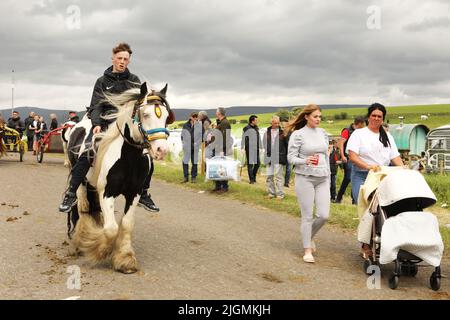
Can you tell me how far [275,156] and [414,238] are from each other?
758cm

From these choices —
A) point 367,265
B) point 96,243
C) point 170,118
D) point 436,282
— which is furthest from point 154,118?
point 436,282

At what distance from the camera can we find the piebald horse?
17.7 feet

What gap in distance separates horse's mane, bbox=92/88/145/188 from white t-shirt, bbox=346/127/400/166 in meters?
3.21

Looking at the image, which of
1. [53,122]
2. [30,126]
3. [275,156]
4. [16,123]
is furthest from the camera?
[30,126]

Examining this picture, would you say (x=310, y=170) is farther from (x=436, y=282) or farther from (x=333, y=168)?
(x=333, y=168)

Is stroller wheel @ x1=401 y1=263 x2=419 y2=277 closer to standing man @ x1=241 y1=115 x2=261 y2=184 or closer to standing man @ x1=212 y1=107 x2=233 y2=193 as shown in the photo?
standing man @ x1=212 y1=107 x2=233 y2=193

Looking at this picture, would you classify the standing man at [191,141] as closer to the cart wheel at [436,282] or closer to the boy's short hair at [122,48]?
the boy's short hair at [122,48]

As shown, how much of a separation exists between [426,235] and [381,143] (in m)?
1.72

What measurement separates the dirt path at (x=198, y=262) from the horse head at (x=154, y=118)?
5.12 ft

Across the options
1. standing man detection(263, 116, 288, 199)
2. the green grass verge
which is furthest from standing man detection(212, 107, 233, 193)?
standing man detection(263, 116, 288, 199)

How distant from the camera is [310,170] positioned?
6637 mm
